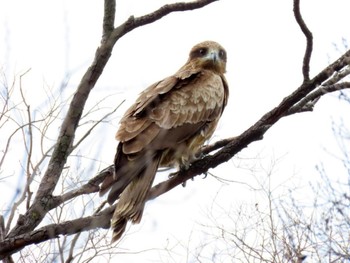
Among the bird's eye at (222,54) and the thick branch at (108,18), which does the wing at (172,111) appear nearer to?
the bird's eye at (222,54)

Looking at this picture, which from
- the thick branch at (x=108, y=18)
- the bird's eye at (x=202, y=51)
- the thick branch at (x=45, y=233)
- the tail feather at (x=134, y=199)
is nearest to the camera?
the thick branch at (x=45, y=233)

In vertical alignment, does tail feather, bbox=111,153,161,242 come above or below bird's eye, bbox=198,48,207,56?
below

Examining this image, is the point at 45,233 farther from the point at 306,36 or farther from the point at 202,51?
the point at 202,51

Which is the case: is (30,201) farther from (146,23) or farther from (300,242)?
(300,242)

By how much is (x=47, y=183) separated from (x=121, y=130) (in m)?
1.35

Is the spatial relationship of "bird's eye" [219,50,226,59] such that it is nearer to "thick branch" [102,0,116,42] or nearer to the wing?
the wing

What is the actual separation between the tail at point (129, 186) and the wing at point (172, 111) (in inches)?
3.6

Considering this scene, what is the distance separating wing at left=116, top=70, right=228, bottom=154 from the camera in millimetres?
6051

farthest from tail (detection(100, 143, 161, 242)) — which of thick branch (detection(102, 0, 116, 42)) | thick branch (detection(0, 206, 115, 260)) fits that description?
thick branch (detection(102, 0, 116, 42))

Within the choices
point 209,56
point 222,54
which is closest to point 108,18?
point 209,56

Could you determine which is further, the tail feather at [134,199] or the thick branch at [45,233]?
the tail feather at [134,199]

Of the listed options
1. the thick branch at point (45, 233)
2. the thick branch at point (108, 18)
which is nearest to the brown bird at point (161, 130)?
the thick branch at point (45, 233)

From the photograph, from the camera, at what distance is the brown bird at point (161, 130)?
557 centimetres

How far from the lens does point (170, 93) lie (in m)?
6.72
